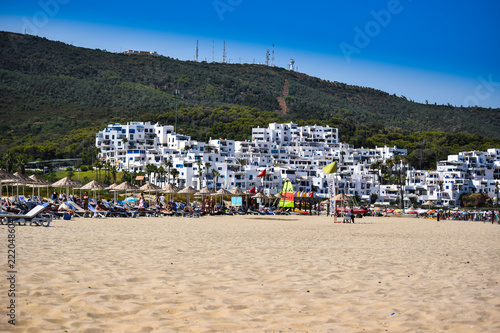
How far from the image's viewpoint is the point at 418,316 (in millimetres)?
6605

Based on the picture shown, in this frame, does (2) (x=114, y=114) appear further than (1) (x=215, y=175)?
Yes

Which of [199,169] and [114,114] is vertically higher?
[114,114]

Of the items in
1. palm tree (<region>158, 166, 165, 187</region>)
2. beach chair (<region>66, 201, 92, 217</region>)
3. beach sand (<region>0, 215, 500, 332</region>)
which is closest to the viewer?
beach sand (<region>0, 215, 500, 332</region>)

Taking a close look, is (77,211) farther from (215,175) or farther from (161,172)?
(215,175)

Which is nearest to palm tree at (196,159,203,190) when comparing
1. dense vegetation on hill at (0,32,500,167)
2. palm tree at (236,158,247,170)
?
palm tree at (236,158,247,170)

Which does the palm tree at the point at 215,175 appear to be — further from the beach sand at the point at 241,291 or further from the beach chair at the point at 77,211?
the beach sand at the point at 241,291

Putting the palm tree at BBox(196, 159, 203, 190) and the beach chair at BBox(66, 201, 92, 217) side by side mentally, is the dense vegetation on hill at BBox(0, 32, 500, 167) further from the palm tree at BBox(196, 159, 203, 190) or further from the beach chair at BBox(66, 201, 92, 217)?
the beach chair at BBox(66, 201, 92, 217)

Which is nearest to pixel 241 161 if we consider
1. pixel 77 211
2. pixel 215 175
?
pixel 215 175

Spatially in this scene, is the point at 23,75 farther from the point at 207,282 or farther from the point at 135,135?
the point at 207,282

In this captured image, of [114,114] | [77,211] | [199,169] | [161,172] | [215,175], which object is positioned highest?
[114,114]

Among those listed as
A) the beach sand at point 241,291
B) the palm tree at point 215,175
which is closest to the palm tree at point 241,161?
the palm tree at point 215,175

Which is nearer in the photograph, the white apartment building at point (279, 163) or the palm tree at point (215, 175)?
the palm tree at point (215, 175)

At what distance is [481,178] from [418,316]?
369ft

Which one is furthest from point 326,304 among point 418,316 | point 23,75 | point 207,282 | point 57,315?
point 23,75
